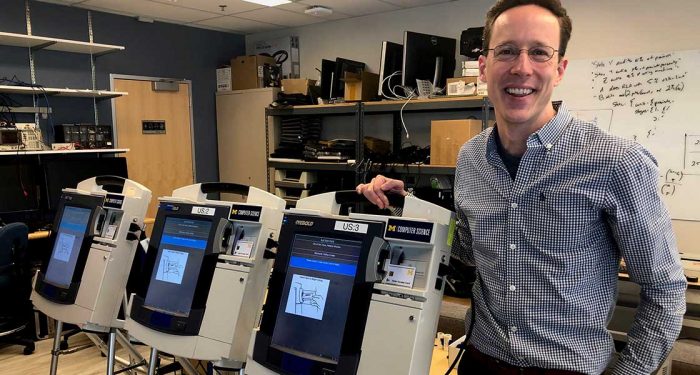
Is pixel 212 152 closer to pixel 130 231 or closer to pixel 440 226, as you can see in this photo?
pixel 130 231

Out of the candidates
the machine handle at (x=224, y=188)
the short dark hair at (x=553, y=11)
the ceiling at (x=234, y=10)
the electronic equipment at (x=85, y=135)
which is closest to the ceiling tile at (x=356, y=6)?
the ceiling at (x=234, y=10)

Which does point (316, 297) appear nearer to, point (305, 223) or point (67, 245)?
point (305, 223)

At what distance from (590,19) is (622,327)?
313 cm

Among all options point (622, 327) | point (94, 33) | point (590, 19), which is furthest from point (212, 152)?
point (622, 327)

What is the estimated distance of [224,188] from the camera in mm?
1828

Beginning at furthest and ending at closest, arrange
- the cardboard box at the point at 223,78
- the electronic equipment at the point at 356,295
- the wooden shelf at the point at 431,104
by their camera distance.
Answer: the cardboard box at the point at 223,78 < the wooden shelf at the point at 431,104 < the electronic equipment at the point at 356,295

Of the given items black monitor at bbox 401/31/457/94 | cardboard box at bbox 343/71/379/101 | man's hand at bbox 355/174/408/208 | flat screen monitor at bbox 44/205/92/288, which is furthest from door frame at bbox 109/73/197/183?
man's hand at bbox 355/174/408/208

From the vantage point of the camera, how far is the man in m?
1.10

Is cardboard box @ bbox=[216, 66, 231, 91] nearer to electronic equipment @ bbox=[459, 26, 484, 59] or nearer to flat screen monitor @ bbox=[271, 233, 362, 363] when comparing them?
electronic equipment @ bbox=[459, 26, 484, 59]

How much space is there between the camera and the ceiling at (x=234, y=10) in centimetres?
477

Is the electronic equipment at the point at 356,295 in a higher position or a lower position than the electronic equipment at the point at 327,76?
lower

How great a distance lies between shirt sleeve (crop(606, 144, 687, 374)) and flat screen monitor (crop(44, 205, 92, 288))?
1904mm

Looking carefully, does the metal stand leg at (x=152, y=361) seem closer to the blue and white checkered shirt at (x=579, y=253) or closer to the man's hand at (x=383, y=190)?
the man's hand at (x=383, y=190)

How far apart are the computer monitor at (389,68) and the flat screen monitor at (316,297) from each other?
339 cm
